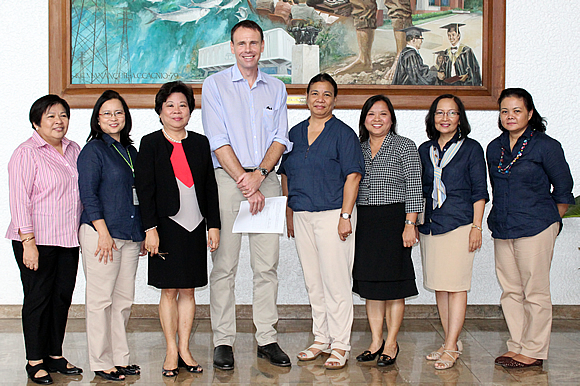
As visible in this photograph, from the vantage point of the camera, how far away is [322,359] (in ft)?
9.77

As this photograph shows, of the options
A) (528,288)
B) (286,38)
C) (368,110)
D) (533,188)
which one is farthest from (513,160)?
(286,38)

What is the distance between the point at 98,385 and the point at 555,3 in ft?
13.0

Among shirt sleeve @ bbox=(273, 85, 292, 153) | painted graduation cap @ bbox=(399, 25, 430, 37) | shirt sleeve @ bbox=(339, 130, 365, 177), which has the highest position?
painted graduation cap @ bbox=(399, 25, 430, 37)

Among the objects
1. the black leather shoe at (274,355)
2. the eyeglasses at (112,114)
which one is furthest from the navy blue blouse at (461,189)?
the eyeglasses at (112,114)

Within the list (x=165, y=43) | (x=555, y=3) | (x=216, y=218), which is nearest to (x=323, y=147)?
(x=216, y=218)

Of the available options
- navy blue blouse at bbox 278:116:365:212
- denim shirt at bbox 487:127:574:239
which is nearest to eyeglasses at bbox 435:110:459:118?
denim shirt at bbox 487:127:574:239

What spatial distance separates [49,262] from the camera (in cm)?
263

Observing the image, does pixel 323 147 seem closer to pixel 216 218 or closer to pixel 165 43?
pixel 216 218

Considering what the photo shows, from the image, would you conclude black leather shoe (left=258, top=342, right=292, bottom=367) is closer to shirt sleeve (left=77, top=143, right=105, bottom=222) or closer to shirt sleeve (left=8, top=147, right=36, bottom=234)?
shirt sleeve (left=77, top=143, right=105, bottom=222)

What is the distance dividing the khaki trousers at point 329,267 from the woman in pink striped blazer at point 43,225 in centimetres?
122

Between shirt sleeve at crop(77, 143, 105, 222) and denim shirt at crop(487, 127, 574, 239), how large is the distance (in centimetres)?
215

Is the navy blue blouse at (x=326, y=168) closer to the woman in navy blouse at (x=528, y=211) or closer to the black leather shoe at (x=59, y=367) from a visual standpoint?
the woman in navy blouse at (x=528, y=211)

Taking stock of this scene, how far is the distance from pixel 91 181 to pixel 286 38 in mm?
1897

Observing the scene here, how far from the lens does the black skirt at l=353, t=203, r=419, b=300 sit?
2834 mm
